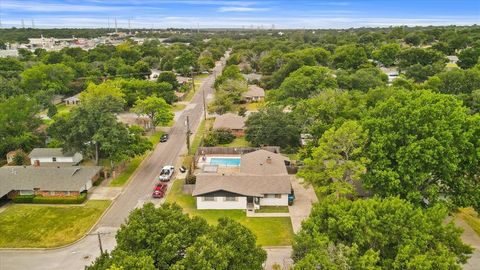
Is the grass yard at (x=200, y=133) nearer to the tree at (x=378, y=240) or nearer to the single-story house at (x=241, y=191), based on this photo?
the single-story house at (x=241, y=191)

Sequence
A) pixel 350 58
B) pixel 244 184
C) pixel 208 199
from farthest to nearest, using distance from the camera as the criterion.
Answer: pixel 350 58
pixel 244 184
pixel 208 199

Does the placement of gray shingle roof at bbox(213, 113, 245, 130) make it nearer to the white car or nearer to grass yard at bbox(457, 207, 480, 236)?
the white car

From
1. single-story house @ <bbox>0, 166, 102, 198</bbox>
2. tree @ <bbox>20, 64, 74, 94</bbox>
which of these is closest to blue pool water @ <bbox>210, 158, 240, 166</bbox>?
single-story house @ <bbox>0, 166, 102, 198</bbox>

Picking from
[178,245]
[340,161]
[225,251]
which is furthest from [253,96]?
[225,251]

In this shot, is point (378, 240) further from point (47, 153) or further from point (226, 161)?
point (47, 153)

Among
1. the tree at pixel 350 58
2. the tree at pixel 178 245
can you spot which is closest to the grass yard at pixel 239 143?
the tree at pixel 178 245

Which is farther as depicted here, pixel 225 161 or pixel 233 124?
pixel 233 124
